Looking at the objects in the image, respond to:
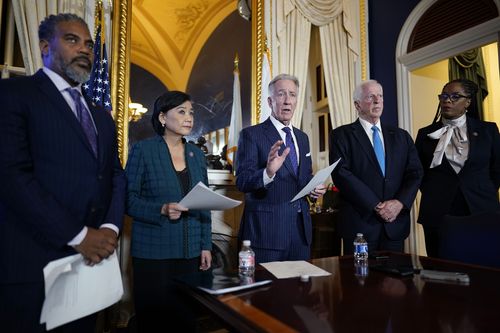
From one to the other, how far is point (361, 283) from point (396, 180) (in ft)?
3.87

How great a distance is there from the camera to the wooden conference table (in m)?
0.83

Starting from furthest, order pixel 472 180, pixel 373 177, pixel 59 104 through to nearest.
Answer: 1. pixel 472 180
2. pixel 373 177
3. pixel 59 104

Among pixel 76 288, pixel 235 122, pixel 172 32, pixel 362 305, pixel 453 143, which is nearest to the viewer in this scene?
pixel 362 305

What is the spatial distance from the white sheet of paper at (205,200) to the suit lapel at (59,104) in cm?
43

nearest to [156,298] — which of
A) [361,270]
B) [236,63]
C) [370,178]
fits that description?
[361,270]

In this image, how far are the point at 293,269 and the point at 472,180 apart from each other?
5.21ft

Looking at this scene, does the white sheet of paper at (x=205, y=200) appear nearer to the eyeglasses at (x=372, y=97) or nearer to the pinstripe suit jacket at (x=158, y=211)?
the pinstripe suit jacket at (x=158, y=211)

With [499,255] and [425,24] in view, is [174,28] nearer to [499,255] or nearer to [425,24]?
[425,24]

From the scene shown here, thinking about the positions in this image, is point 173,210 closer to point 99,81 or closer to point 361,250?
point 361,250

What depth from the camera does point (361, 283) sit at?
3.99 feet

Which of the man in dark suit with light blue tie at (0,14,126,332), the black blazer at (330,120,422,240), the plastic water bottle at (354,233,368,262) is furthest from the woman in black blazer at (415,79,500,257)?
the man in dark suit with light blue tie at (0,14,126,332)

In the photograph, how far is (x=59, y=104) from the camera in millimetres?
1249

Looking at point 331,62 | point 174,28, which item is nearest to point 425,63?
point 331,62

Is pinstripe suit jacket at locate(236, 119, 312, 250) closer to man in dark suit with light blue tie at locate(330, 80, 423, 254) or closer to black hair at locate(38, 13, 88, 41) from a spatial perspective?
man in dark suit with light blue tie at locate(330, 80, 423, 254)
